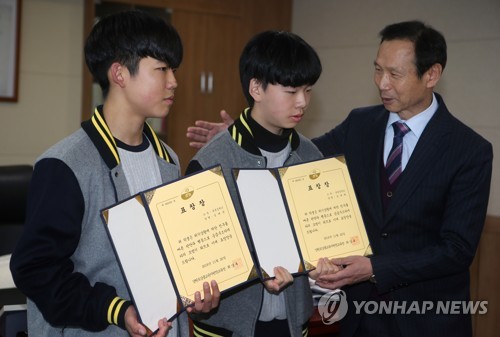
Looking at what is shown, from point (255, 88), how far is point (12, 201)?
149cm

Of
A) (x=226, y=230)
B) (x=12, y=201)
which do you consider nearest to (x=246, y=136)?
(x=226, y=230)

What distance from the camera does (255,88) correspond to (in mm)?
1898

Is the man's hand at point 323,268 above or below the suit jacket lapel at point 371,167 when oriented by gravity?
below

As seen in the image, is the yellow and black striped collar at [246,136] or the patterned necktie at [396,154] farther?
the patterned necktie at [396,154]

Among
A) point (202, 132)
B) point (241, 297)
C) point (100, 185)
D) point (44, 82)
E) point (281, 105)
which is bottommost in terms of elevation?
point (241, 297)

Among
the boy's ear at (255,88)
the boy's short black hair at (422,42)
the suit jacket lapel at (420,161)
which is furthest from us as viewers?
the boy's short black hair at (422,42)

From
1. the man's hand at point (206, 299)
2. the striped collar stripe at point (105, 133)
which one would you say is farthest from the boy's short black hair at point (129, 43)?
the man's hand at point (206, 299)

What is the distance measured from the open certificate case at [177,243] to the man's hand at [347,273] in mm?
297

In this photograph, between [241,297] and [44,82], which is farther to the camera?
[44,82]

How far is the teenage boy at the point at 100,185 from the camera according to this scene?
1.37m

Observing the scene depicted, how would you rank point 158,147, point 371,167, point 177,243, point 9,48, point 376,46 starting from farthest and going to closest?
point 376,46
point 9,48
point 371,167
point 158,147
point 177,243

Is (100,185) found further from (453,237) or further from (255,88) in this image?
(453,237)

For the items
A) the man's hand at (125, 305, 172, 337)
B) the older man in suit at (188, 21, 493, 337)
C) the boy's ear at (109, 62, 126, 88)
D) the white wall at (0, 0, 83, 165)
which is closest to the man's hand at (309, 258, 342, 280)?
the older man in suit at (188, 21, 493, 337)

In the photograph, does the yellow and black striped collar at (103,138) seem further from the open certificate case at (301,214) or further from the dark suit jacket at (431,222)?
the dark suit jacket at (431,222)
